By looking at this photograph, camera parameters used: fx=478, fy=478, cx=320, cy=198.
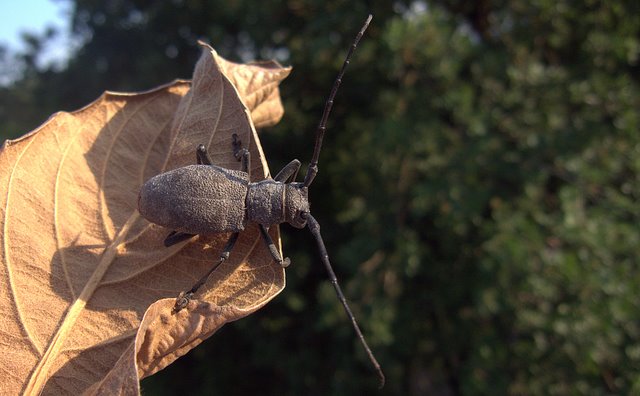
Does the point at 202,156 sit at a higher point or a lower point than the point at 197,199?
higher

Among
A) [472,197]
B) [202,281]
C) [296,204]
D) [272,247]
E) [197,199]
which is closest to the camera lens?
[202,281]

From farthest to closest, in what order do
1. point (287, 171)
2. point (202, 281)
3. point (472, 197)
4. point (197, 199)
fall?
point (472, 197) → point (287, 171) → point (197, 199) → point (202, 281)

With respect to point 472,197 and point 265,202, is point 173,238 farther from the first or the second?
point 472,197

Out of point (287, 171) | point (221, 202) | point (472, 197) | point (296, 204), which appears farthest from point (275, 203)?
point (472, 197)

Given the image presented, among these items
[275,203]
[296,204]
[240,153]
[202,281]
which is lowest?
[296,204]

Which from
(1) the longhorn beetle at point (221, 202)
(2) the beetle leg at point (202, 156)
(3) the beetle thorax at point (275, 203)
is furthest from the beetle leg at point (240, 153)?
(3) the beetle thorax at point (275, 203)

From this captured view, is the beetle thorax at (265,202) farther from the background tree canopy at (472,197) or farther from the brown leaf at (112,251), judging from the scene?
the background tree canopy at (472,197)

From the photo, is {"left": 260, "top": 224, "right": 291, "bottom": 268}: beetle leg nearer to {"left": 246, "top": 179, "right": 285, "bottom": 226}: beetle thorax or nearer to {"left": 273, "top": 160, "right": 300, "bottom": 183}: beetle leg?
{"left": 246, "top": 179, "right": 285, "bottom": 226}: beetle thorax
